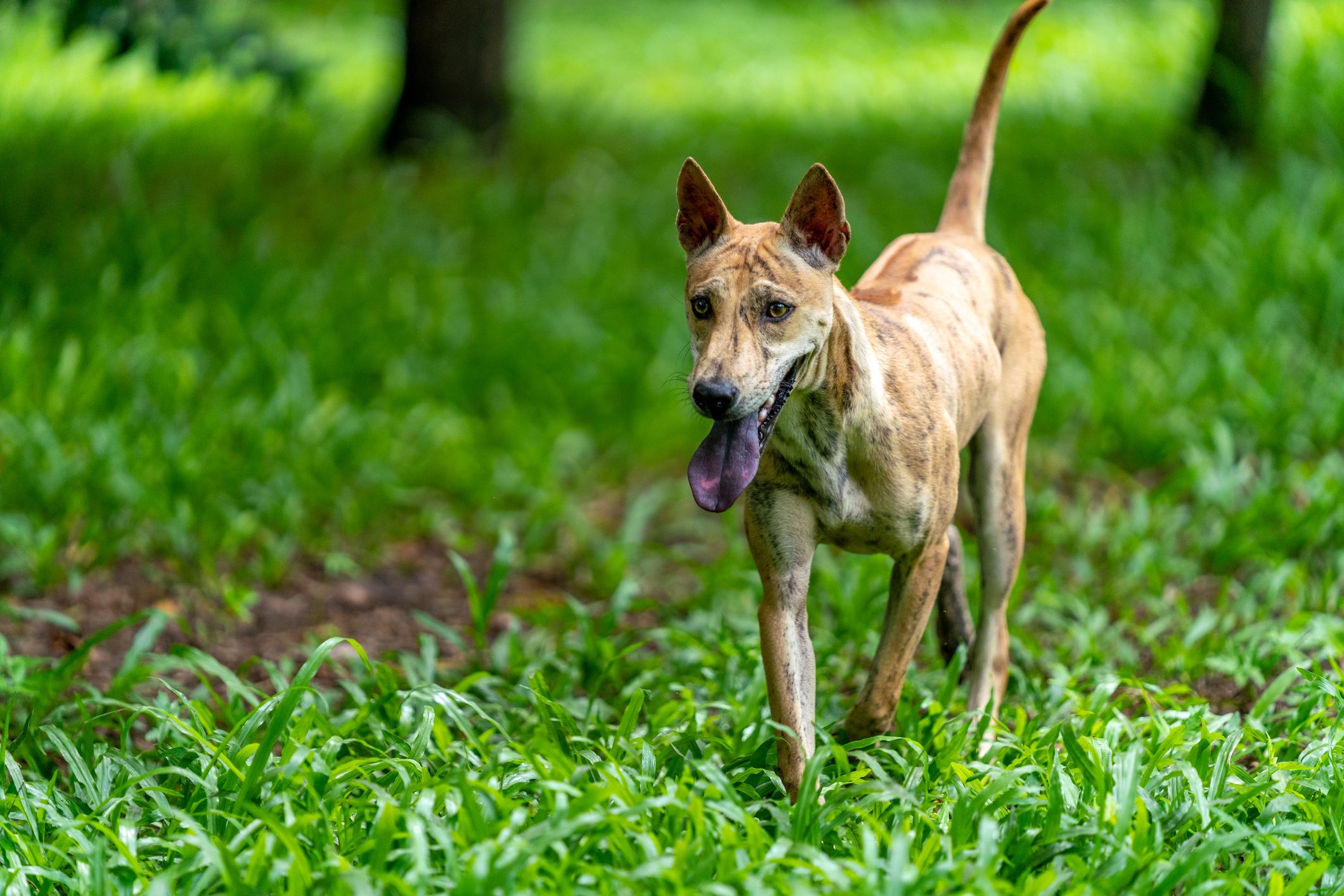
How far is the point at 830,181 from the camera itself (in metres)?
3.18

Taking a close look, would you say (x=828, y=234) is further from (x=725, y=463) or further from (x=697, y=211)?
(x=725, y=463)

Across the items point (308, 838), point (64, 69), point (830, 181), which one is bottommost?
point (308, 838)

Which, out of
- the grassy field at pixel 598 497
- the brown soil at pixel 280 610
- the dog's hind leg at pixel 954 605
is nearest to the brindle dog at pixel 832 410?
the dog's hind leg at pixel 954 605

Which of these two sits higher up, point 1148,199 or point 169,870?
point 1148,199

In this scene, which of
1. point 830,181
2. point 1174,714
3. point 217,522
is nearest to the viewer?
point 830,181

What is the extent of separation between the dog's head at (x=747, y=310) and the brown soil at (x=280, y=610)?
2329 mm

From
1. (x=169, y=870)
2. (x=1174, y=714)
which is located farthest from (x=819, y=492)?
(x=169, y=870)

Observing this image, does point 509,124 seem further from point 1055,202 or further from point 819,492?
point 819,492

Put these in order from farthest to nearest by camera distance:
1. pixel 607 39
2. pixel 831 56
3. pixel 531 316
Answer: pixel 607 39, pixel 831 56, pixel 531 316

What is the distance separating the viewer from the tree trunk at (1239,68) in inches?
327

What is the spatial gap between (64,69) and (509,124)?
3200 millimetres

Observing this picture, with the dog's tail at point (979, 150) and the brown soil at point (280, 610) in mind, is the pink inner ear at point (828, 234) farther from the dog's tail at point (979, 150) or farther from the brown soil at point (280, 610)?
the brown soil at point (280, 610)

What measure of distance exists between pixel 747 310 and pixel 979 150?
1.79m

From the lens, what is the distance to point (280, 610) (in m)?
5.37
